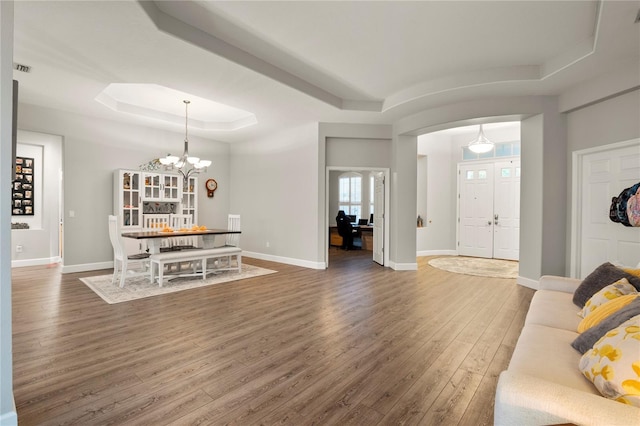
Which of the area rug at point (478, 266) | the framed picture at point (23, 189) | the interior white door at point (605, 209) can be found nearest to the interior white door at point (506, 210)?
the area rug at point (478, 266)

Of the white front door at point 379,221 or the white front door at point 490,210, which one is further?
the white front door at point 490,210

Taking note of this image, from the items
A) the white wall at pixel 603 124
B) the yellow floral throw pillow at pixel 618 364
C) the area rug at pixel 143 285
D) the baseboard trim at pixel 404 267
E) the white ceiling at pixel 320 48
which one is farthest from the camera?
the baseboard trim at pixel 404 267

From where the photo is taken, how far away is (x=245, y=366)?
228 centimetres

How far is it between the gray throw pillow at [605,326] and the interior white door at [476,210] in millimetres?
6254

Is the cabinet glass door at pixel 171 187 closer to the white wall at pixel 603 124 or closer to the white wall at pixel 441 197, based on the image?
the white wall at pixel 441 197

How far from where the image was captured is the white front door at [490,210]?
23.0 ft

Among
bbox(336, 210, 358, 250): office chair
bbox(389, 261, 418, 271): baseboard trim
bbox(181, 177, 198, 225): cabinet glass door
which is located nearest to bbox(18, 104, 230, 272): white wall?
bbox(181, 177, 198, 225): cabinet glass door

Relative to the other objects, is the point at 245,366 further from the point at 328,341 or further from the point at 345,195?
the point at 345,195

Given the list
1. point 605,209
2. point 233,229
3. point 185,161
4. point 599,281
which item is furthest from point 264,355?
point 605,209

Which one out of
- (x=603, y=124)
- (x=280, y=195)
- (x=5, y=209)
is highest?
(x=603, y=124)

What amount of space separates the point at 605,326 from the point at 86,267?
7062 millimetres

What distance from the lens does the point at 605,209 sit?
3920mm

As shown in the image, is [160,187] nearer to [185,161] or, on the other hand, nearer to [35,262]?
[185,161]

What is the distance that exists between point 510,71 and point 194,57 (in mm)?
3931
